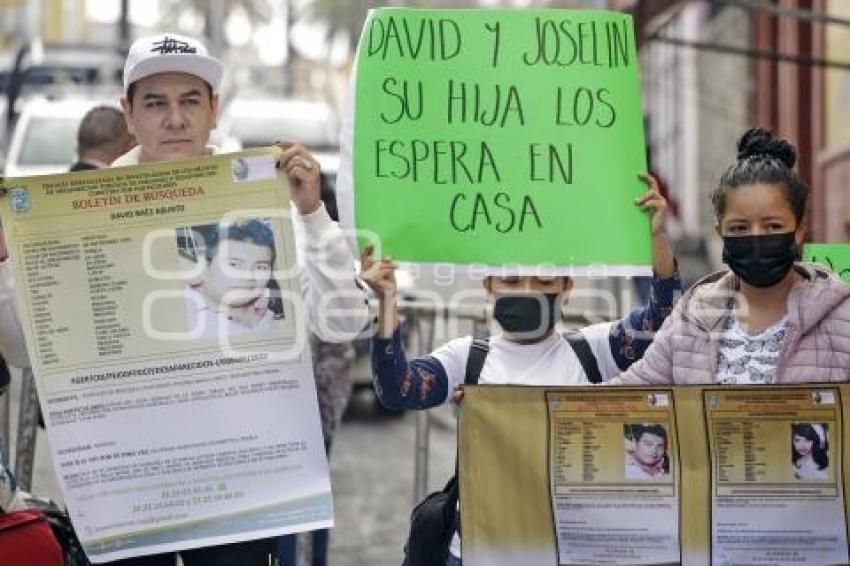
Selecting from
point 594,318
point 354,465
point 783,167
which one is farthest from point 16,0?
point 783,167

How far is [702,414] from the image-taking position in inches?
148

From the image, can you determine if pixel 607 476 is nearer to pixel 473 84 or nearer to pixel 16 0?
pixel 473 84

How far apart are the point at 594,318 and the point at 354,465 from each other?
4.07m

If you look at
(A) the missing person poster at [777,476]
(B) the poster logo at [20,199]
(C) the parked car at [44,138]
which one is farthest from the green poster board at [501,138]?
(C) the parked car at [44,138]

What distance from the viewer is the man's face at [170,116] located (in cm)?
423

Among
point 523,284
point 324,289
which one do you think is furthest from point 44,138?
point 324,289

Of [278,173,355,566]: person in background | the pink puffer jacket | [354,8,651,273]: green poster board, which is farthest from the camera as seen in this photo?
[278,173,355,566]: person in background

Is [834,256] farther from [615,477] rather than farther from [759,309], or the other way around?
[615,477]

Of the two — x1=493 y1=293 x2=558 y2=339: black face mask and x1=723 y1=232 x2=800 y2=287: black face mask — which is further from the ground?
x1=723 y1=232 x2=800 y2=287: black face mask

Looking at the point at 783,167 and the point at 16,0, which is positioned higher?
the point at 16,0

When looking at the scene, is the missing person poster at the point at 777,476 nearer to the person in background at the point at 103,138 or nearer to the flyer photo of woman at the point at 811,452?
the flyer photo of woman at the point at 811,452

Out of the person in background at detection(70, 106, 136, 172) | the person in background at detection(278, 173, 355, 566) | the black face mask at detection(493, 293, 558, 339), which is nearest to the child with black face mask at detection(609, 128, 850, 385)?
the black face mask at detection(493, 293, 558, 339)

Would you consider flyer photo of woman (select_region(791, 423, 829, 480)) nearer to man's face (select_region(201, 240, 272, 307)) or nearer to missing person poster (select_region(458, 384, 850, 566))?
missing person poster (select_region(458, 384, 850, 566))

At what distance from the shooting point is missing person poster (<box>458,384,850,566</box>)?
3701 mm
